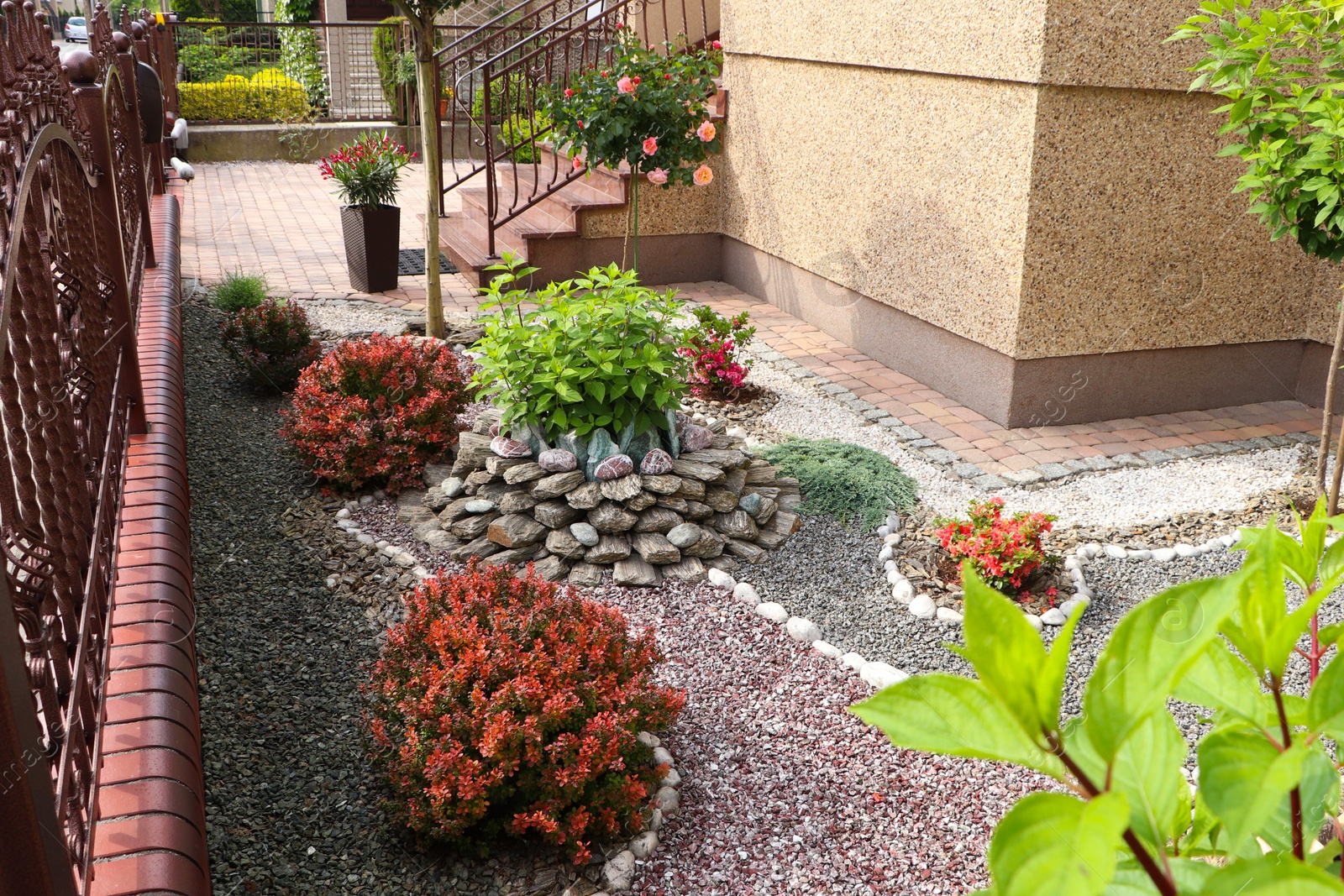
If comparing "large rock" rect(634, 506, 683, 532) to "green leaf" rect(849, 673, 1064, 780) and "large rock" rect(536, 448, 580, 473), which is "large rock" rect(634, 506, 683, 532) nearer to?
"large rock" rect(536, 448, 580, 473)

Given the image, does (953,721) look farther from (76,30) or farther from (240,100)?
(76,30)

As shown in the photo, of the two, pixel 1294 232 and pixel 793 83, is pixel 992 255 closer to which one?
pixel 1294 232

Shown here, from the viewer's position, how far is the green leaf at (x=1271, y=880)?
1.48 ft

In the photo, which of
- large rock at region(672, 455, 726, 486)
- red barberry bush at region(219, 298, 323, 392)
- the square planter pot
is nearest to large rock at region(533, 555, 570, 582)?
large rock at region(672, 455, 726, 486)

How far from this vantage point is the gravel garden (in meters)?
0.51

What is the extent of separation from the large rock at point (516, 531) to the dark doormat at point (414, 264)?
181 inches

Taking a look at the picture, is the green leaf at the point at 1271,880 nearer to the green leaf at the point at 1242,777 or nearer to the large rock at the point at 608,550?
the green leaf at the point at 1242,777

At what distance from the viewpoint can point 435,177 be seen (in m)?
6.63

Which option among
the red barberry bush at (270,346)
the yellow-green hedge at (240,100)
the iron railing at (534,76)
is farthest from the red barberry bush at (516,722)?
the yellow-green hedge at (240,100)

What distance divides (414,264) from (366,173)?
144cm

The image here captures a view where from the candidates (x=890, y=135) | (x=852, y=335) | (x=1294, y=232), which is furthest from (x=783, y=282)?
(x=1294, y=232)

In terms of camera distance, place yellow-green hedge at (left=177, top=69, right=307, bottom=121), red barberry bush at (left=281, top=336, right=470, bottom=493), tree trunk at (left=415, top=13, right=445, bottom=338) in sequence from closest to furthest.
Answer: red barberry bush at (left=281, top=336, right=470, bottom=493) < tree trunk at (left=415, top=13, right=445, bottom=338) < yellow-green hedge at (left=177, top=69, right=307, bottom=121)

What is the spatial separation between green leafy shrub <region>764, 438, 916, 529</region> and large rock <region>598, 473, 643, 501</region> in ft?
2.52

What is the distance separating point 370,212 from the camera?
24.7ft
